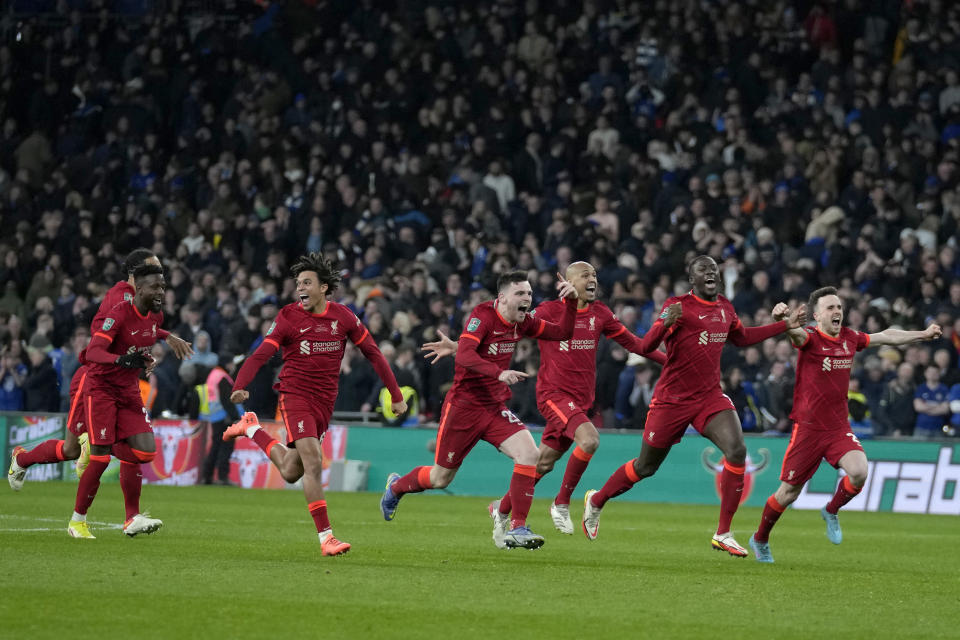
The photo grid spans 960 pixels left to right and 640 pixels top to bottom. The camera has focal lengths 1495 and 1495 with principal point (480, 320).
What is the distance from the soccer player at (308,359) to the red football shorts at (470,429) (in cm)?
64

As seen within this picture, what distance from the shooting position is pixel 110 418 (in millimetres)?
13445

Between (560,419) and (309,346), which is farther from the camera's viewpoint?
(560,419)

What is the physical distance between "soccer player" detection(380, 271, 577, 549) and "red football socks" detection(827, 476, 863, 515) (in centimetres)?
285

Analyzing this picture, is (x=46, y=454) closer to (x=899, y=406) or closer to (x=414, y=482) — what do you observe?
(x=414, y=482)

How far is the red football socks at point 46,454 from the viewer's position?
14.9m

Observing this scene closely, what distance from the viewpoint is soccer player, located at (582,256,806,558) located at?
1314 centimetres

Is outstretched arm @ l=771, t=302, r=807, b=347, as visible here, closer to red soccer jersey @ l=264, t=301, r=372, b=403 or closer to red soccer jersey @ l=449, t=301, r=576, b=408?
red soccer jersey @ l=449, t=301, r=576, b=408

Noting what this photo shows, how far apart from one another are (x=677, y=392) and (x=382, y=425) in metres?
11.2

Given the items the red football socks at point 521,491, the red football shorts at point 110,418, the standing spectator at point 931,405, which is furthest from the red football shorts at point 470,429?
the standing spectator at point 931,405

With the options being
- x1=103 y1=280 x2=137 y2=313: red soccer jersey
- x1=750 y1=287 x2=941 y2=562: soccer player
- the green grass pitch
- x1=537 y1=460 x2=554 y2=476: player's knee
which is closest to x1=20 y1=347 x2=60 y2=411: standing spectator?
the green grass pitch

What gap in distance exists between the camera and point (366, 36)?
32031 millimetres

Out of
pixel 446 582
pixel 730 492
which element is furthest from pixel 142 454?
pixel 730 492

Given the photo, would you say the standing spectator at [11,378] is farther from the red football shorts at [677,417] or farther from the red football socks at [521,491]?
the red football shorts at [677,417]

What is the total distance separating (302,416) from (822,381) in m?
4.59
